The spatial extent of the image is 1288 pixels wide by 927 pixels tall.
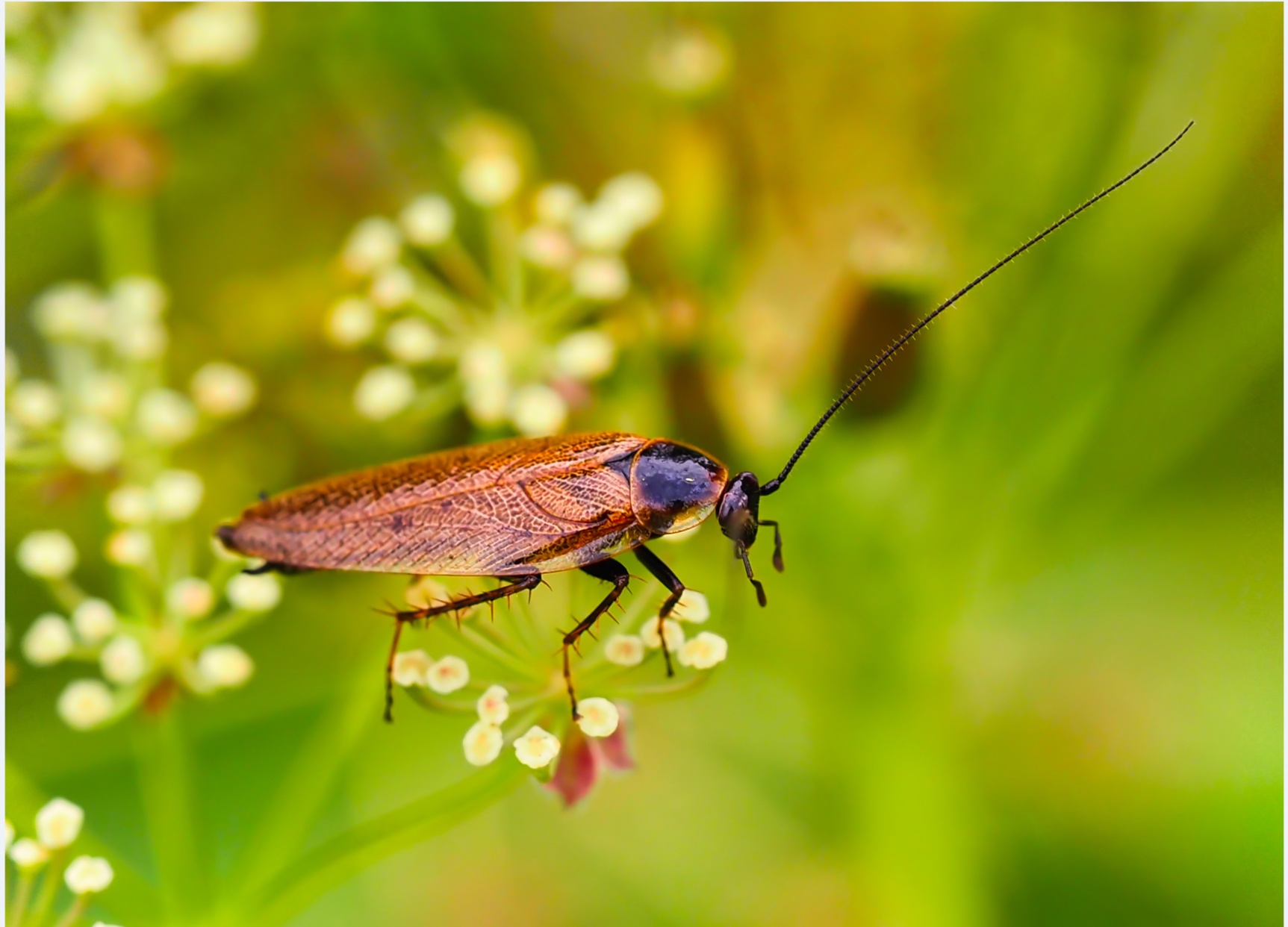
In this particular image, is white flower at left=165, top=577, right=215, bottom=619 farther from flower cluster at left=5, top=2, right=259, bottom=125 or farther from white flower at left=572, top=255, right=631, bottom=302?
flower cluster at left=5, top=2, right=259, bottom=125

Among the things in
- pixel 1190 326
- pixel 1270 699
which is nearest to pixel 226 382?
pixel 1190 326

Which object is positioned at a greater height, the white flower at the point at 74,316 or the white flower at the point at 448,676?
the white flower at the point at 74,316

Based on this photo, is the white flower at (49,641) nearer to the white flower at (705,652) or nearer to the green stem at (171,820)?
the green stem at (171,820)

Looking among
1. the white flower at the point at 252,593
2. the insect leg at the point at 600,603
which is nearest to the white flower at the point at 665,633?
the insect leg at the point at 600,603

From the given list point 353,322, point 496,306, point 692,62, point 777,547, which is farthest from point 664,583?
point 692,62

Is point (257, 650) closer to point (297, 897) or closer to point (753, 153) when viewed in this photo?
point (297, 897)

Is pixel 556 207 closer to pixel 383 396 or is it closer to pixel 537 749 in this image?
pixel 383 396
